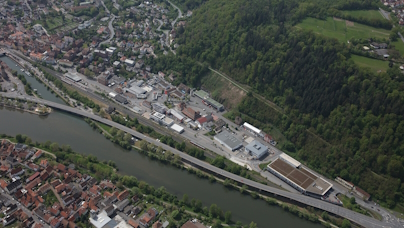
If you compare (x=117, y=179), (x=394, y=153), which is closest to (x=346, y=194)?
(x=394, y=153)

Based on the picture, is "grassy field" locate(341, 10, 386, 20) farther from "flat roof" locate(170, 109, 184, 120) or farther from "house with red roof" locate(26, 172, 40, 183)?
"house with red roof" locate(26, 172, 40, 183)

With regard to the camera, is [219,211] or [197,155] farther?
[197,155]

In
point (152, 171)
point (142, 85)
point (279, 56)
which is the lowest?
point (152, 171)

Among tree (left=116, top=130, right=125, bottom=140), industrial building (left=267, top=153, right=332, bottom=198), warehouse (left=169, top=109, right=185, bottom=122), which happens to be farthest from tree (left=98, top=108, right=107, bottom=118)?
industrial building (left=267, top=153, right=332, bottom=198)

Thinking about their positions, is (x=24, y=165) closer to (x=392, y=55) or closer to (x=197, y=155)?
(x=197, y=155)

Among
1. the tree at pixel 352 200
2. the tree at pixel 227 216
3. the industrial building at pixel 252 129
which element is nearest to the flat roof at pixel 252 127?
the industrial building at pixel 252 129

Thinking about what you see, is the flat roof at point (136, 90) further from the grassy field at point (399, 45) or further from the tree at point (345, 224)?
the grassy field at point (399, 45)
